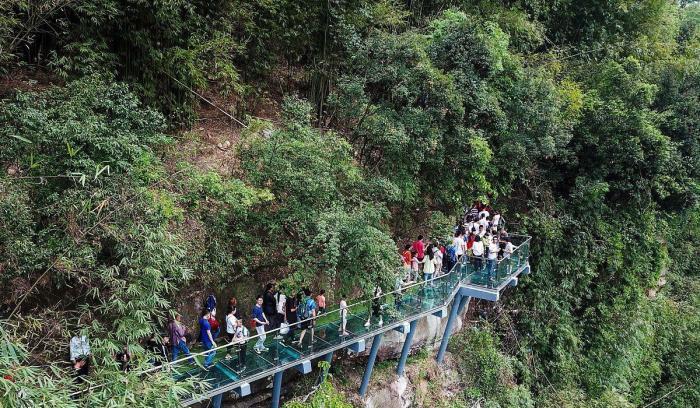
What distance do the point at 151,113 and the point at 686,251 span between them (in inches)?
887

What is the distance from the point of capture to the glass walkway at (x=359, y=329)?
7473 mm

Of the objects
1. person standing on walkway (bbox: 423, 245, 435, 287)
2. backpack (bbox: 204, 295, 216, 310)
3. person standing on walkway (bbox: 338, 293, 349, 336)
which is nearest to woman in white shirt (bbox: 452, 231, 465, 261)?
person standing on walkway (bbox: 423, 245, 435, 287)

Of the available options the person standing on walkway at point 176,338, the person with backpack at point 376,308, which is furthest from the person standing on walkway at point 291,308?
the person standing on walkway at point 176,338

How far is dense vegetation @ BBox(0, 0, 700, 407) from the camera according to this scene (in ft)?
21.2

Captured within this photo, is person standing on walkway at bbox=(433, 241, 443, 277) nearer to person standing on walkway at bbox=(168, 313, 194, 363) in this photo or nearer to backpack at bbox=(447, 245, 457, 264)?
backpack at bbox=(447, 245, 457, 264)

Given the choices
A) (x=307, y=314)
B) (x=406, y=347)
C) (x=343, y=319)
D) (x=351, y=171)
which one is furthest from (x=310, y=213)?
(x=406, y=347)

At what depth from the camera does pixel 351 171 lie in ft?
30.6

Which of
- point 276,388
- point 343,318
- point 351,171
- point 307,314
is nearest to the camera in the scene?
point 276,388

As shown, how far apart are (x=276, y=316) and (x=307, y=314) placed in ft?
1.82

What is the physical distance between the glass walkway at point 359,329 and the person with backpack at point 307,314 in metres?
0.11

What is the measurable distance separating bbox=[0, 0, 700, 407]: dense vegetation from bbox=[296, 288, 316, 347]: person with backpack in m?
0.49

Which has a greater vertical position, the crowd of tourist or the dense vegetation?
the dense vegetation

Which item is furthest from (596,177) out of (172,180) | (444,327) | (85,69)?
(85,69)

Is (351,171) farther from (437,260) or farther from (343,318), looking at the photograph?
(437,260)
